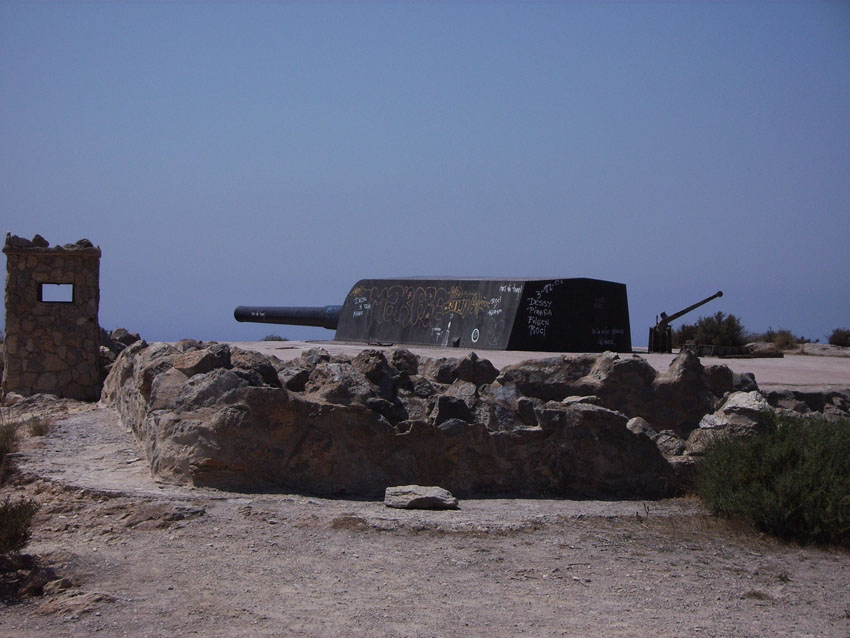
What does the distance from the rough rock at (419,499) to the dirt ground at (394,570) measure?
12 centimetres

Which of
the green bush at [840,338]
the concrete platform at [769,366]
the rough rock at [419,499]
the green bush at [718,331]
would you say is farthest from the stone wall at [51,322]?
the green bush at [840,338]

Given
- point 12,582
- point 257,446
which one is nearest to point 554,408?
point 257,446

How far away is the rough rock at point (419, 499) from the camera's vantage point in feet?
21.5

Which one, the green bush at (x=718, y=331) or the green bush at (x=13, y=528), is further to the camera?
the green bush at (x=718, y=331)

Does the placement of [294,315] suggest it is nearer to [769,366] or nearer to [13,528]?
[769,366]

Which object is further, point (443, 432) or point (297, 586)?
point (443, 432)

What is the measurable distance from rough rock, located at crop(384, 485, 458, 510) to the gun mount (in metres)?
10.3

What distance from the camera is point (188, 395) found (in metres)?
7.23

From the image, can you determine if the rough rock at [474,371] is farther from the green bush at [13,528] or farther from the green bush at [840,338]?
the green bush at [840,338]

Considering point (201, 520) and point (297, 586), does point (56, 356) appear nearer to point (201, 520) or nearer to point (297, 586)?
point (201, 520)

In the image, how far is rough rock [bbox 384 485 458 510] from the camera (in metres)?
6.55

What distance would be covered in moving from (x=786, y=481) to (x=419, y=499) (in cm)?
249

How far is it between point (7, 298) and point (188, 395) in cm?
712

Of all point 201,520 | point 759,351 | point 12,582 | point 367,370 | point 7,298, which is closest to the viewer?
point 12,582
